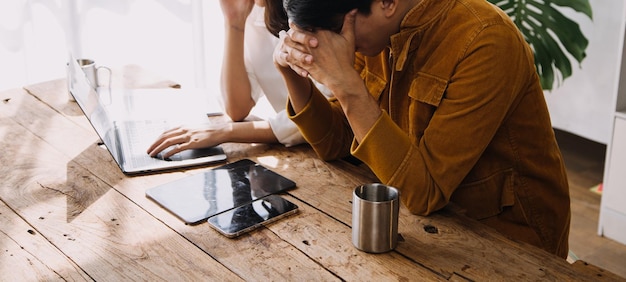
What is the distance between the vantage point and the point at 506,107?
1353 mm

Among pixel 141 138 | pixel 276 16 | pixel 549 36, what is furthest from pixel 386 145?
pixel 549 36

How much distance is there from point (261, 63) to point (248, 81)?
2.9 inches

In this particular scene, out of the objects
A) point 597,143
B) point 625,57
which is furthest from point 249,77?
point 597,143

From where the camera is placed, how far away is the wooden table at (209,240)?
3.83 ft

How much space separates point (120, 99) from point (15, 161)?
41cm

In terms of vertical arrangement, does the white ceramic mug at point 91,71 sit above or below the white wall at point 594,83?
above

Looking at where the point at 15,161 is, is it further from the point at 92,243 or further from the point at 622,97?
the point at 622,97

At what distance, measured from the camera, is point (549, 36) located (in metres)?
2.92

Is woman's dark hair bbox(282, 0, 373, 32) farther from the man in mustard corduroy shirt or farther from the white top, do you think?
the white top

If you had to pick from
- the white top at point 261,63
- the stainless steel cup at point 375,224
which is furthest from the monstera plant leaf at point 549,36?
the stainless steel cup at point 375,224

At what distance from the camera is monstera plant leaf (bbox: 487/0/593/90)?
9.52 ft

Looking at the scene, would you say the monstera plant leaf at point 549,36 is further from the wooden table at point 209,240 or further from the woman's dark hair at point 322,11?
the woman's dark hair at point 322,11

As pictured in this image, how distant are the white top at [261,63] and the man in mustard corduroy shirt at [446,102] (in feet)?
2.07

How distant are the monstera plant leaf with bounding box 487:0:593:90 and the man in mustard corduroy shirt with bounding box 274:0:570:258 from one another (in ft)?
4.97
